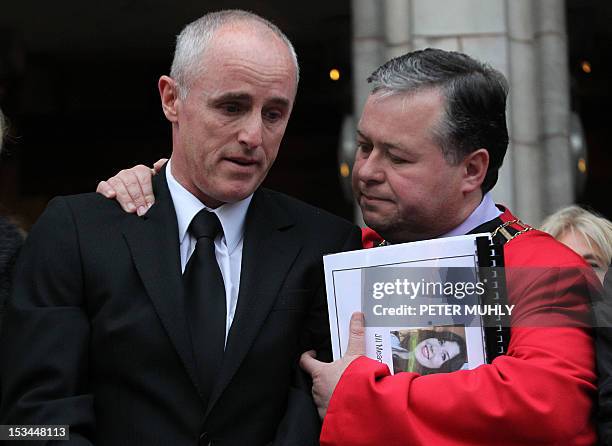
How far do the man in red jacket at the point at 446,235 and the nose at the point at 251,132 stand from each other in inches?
14.5

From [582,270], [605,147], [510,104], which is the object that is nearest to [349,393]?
[582,270]

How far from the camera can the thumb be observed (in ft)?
8.75

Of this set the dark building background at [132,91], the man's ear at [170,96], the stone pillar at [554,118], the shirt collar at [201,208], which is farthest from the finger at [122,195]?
the dark building background at [132,91]

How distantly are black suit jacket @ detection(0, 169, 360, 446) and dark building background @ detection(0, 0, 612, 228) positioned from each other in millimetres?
3969

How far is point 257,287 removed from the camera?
8.87 ft

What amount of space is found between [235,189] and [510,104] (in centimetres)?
286

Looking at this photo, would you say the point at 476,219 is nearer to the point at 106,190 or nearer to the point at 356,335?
the point at 356,335

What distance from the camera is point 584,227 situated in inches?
164

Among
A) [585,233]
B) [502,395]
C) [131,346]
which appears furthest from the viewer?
[585,233]

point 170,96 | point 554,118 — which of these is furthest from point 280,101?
point 554,118

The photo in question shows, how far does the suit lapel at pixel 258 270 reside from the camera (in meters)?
2.60

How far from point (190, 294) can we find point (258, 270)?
0.20 metres

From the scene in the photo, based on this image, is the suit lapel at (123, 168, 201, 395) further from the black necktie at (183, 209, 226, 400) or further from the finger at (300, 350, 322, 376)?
the finger at (300, 350, 322, 376)
